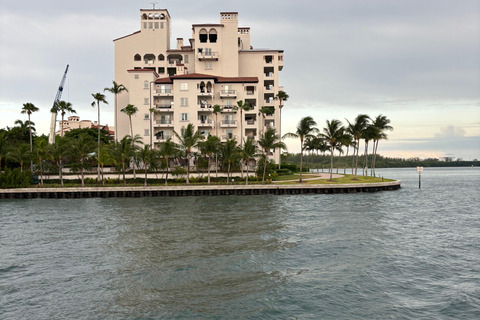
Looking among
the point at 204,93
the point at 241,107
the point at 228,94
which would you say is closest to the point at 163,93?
the point at 204,93

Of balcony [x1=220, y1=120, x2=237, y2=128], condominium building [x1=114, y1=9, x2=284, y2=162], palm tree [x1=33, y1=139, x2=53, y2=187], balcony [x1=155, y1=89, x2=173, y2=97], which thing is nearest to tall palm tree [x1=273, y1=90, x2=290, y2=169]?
condominium building [x1=114, y1=9, x2=284, y2=162]

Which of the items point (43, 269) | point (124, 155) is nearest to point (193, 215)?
point (43, 269)

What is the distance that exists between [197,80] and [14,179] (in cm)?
4232

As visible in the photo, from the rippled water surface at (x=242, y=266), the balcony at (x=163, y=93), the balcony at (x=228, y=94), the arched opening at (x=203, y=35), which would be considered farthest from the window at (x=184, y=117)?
the rippled water surface at (x=242, y=266)

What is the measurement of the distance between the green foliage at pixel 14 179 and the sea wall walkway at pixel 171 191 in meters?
1.98

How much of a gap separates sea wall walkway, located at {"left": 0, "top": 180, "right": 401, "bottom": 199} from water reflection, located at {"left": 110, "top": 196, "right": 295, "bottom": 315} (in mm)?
21300

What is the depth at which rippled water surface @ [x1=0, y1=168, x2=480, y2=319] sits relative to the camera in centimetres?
1573

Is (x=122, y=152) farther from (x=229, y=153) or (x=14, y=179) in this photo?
(x=14, y=179)

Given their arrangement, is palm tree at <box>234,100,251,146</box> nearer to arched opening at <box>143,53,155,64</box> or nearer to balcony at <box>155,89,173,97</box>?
balcony at <box>155,89,173,97</box>

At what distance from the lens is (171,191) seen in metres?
63.4

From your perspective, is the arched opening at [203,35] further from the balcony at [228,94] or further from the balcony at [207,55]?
the balcony at [228,94]

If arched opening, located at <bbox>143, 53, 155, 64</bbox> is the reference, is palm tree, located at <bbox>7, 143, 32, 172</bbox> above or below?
below

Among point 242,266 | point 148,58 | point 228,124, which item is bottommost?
point 242,266

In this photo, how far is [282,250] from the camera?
24.8 m
